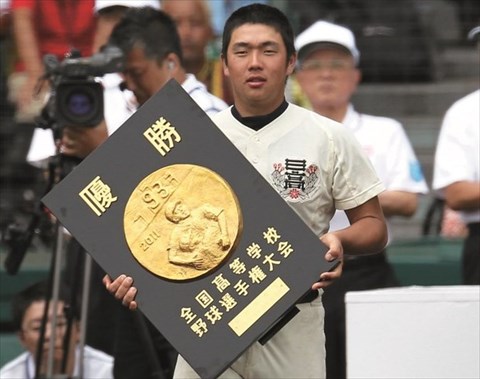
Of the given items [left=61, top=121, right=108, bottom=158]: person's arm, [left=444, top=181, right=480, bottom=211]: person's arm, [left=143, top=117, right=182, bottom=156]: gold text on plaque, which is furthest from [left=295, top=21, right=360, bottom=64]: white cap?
[left=143, top=117, right=182, bottom=156]: gold text on plaque

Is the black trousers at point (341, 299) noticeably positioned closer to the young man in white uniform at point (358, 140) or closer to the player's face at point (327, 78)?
the young man in white uniform at point (358, 140)

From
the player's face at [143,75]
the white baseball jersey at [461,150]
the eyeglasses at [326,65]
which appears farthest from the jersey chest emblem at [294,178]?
the eyeglasses at [326,65]

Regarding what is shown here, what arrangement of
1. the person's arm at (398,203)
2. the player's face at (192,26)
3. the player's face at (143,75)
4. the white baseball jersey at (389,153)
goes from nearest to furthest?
the player's face at (143,75)
the person's arm at (398,203)
the white baseball jersey at (389,153)
the player's face at (192,26)

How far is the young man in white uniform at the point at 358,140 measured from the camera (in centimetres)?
688

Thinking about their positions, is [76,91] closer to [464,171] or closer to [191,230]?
[464,171]

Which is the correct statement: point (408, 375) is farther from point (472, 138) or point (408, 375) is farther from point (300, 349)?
point (472, 138)

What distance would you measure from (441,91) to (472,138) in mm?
1780

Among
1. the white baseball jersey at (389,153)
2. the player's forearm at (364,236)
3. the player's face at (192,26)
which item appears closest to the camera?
the player's forearm at (364,236)

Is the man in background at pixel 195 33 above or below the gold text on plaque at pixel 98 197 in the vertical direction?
below

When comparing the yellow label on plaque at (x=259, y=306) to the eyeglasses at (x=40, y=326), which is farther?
the eyeglasses at (x=40, y=326)

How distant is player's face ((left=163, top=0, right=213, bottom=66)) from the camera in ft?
25.8

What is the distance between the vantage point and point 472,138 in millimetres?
6941

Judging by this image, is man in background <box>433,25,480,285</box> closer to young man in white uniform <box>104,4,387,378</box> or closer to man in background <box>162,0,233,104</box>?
man in background <box>162,0,233,104</box>

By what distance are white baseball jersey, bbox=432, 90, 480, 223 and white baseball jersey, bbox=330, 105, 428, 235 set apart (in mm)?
196
